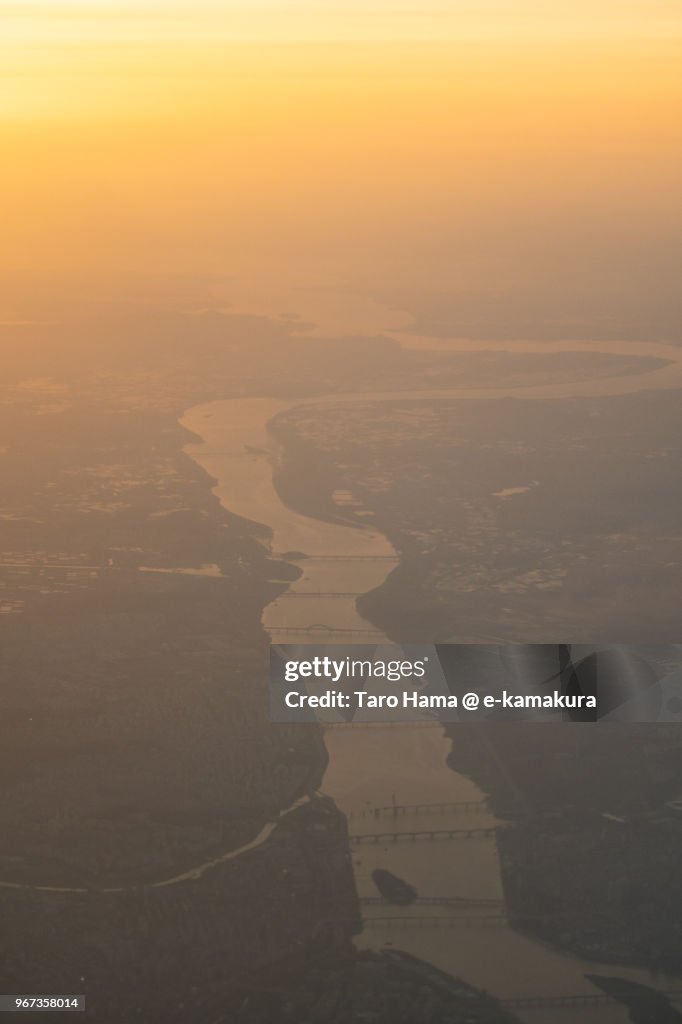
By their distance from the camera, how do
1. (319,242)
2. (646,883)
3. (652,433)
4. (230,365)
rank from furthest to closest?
(319,242) < (230,365) < (652,433) < (646,883)

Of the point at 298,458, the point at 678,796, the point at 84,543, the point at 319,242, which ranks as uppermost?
the point at 319,242

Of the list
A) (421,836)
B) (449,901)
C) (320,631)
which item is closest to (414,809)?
(421,836)

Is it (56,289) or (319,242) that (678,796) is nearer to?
(56,289)

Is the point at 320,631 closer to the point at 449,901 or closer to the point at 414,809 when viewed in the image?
the point at 414,809

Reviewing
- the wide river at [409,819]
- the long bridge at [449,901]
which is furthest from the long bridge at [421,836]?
the long bridge at [449,901]

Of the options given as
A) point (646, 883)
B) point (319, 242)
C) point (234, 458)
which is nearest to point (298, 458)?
point (234, 458)

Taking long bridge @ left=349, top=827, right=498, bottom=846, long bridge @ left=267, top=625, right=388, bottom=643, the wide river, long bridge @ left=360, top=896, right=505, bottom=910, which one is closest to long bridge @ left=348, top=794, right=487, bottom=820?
the wide river

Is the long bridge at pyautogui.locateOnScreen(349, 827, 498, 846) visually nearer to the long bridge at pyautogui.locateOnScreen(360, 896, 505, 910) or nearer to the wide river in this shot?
the wide river
